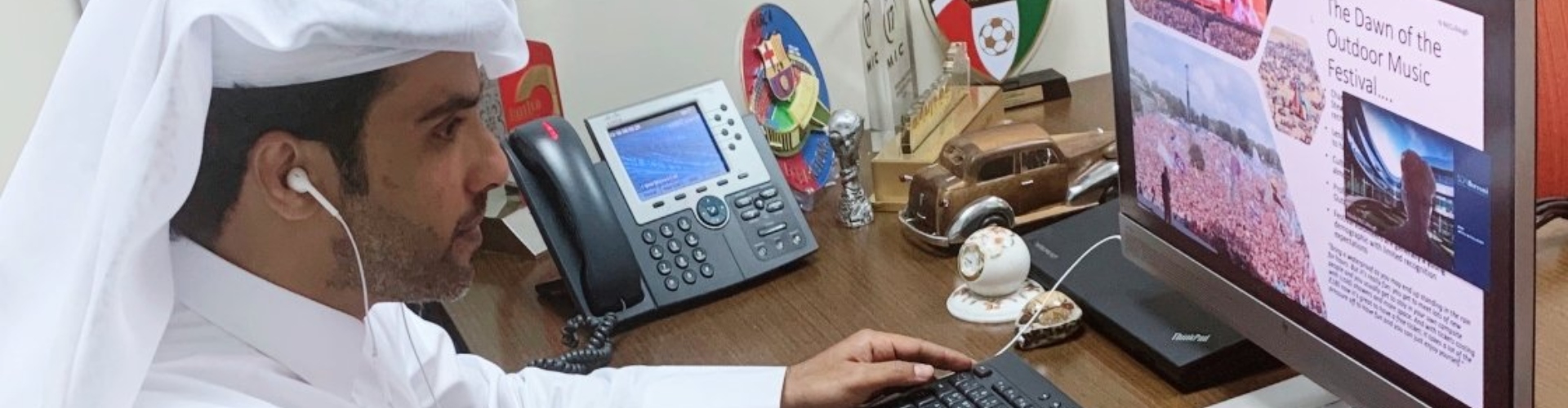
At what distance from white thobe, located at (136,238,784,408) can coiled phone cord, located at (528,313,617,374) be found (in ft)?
0.18

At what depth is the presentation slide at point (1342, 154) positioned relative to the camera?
96cm

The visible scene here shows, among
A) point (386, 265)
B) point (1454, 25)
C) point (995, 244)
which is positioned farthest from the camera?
point (995, 244)

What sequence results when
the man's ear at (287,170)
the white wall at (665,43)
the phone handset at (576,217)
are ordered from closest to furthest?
the man's ear at (287,170) < the phone handset at (576,217) < the white wall at (665,43)

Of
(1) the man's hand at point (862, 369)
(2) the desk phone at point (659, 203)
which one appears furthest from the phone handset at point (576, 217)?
(1) the man's hand at point (862, 369)

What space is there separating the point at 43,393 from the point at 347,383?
0.29m

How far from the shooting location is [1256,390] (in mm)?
1292

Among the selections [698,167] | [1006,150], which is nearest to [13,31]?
[698,167]

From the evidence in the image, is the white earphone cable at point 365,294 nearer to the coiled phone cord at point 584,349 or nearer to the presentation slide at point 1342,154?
the coiled phone cord at point 584,349

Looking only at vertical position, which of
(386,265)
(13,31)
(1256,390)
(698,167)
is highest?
(13,31)

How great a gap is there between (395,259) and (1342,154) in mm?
653

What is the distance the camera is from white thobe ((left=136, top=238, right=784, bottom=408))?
1.11 metres

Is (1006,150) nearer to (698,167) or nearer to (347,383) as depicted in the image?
(698,167)

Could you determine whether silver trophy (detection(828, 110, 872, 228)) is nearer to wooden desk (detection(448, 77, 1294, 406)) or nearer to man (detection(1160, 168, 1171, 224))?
wooden desk (detection(448, 77, 1294, 406))

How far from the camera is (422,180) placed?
1.17m
